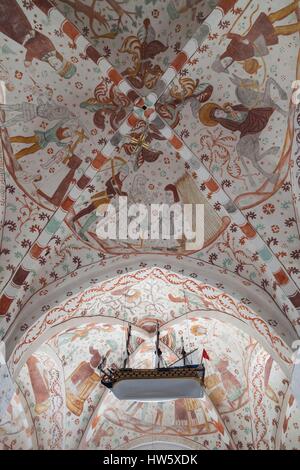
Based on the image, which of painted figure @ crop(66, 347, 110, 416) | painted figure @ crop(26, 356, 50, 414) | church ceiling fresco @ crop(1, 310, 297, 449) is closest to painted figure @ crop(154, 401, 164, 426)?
church ceiling fresco @ crop(1, 310, 297, 449)

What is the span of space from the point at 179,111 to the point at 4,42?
285cm

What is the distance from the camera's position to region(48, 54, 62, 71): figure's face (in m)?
6.93

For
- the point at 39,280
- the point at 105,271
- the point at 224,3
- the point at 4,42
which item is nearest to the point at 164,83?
the point at 224,3

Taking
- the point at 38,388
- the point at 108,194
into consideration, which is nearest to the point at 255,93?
the point at 108,194

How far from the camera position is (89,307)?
8.09m

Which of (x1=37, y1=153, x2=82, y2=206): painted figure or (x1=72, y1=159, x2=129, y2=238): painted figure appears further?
(x1=72, y1=159, x2=129, y2=238): painted figure

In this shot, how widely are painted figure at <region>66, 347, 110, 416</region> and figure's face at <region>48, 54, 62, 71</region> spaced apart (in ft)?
18.4

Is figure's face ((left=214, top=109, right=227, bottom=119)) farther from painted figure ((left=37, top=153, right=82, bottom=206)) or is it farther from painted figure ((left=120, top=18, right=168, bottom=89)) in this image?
painted figure ((left=37, top=153, right=82, bottom=206))

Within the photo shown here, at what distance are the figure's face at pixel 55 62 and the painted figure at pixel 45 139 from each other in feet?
2.85

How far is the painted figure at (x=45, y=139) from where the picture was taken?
24.2 ft

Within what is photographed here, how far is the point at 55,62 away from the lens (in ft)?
22.9

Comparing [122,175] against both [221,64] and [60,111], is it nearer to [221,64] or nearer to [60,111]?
[60,111]

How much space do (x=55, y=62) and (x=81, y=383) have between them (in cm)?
638
